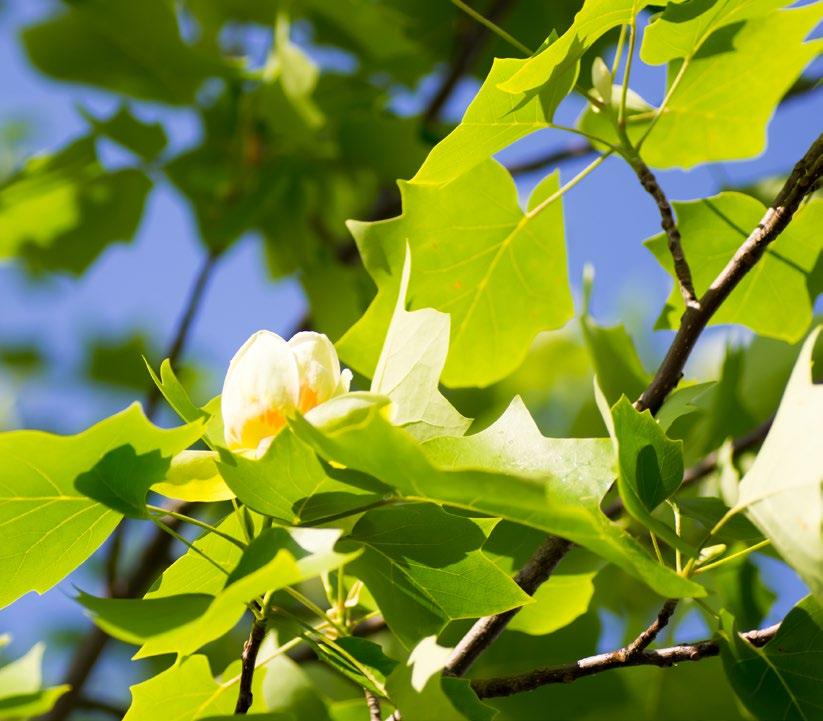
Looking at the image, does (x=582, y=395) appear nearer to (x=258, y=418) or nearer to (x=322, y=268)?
(x=322, y=268)

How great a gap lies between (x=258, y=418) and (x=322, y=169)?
1.43 metres

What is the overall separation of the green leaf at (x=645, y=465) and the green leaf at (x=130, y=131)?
155 centimetres

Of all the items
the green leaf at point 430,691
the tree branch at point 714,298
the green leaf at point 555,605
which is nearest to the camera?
the green leaf at point 430,691

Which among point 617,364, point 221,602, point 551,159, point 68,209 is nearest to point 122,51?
point 68,209

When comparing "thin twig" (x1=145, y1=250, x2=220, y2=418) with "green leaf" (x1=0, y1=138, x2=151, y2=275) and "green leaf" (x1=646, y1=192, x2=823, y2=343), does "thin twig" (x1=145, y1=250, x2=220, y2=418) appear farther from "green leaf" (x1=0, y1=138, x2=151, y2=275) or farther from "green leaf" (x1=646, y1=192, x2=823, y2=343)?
"green leaf" (x1=646, y1=192, x2=823, y2=343)

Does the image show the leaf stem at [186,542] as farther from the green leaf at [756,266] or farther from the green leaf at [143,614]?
the green leaf at [756,266]

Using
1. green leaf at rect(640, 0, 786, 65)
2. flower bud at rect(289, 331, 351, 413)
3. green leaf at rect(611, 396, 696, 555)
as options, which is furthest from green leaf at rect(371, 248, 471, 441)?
green leaf at rect(640, 0, 786, 65)

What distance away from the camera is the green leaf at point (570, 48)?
2.94 ft

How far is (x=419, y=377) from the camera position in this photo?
0.86 metres

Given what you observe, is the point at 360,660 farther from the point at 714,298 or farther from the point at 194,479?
the point at 714,298

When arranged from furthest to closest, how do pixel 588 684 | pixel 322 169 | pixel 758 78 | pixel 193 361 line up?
pixel 193 361 → pixel 322 169 → pixel 588 684 → pixel 758 78

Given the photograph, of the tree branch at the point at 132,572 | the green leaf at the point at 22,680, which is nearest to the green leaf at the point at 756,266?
the green leaf at the point at 22,680

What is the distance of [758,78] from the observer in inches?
47.0

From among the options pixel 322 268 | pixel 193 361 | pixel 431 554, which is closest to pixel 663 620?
pixel 431 554
